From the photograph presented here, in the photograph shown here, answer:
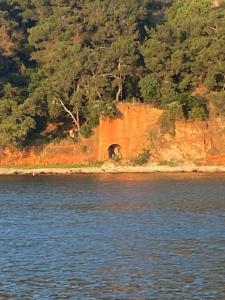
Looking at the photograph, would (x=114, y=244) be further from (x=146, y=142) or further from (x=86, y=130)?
(x=86, y=130)

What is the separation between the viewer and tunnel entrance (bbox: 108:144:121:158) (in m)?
77.4

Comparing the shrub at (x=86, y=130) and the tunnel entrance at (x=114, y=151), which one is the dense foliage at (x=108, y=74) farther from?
the tunnel entrance at (x=114, y=151)

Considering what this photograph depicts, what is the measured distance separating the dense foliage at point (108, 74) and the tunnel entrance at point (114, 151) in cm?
400

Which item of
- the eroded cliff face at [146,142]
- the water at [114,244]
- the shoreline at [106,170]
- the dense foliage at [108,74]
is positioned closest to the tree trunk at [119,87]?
the dense foliage at [108,74]

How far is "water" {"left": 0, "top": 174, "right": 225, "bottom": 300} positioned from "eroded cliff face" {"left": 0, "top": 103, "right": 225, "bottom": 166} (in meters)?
22.2

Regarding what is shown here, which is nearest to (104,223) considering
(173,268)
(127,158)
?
(173,268)

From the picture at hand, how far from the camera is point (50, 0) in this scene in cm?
10175

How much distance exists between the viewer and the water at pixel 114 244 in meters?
20.6

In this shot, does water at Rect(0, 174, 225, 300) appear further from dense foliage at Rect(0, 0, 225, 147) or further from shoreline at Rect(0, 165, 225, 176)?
dense foliage at Rect(0, 0, 225, 147)

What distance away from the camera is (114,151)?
257ft

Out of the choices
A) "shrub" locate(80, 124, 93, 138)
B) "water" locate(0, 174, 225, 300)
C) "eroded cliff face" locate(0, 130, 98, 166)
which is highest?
"shrub" locate(80, 124, 93, 138)

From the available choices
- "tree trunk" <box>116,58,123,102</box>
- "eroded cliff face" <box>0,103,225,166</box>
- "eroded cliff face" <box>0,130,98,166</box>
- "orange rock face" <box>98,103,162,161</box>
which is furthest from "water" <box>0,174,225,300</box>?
"tree trunk" <box>116,58,123,102</box>

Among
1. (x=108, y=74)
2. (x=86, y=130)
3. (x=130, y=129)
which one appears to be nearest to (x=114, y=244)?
(x=130, y=129)

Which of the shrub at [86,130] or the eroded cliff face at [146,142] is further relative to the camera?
the shrub at [86,130]
